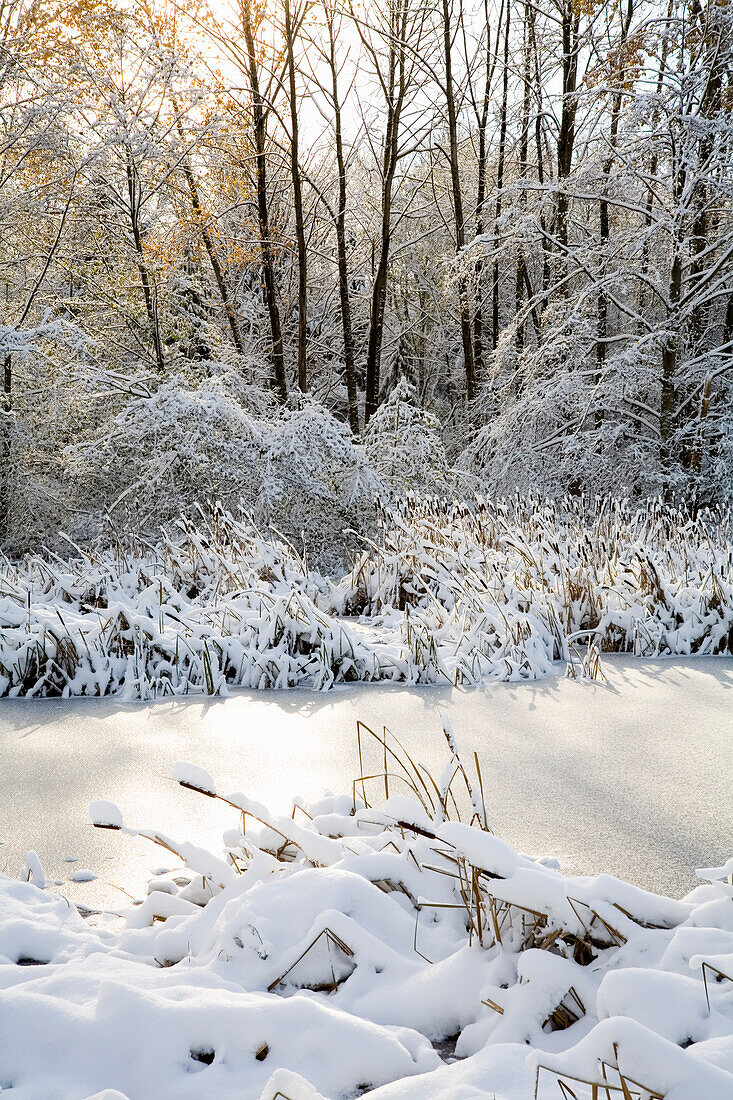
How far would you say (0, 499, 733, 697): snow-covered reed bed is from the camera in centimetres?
368

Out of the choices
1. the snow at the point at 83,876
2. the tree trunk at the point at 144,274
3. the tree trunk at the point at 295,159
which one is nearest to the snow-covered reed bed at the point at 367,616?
the snow at the point at 83,876

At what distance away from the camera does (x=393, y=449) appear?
8.59 m

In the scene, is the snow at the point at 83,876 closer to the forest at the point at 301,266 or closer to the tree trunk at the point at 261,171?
the forest at the point at 301,266

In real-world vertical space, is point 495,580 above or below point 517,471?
below

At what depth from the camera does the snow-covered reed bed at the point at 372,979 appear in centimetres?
103

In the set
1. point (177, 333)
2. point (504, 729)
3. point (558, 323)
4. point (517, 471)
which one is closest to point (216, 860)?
point (504, 729)

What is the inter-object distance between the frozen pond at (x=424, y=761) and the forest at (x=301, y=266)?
14.8 ft

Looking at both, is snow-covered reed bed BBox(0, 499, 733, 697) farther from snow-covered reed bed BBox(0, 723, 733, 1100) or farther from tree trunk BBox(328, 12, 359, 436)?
tree trunk BBox(328, 12, 359, 436)

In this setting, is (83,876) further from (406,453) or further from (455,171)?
(455,171)

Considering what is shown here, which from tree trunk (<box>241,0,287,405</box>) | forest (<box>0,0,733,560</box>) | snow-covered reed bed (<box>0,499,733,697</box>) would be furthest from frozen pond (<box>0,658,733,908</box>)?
tree trunk (<box>241,0,287,405</box>)

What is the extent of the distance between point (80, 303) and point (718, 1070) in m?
10.8

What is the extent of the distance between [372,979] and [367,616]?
4166 mm

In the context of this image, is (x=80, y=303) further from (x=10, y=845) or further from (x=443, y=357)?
(x=10, y=845)

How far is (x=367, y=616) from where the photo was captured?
546 centimetres
